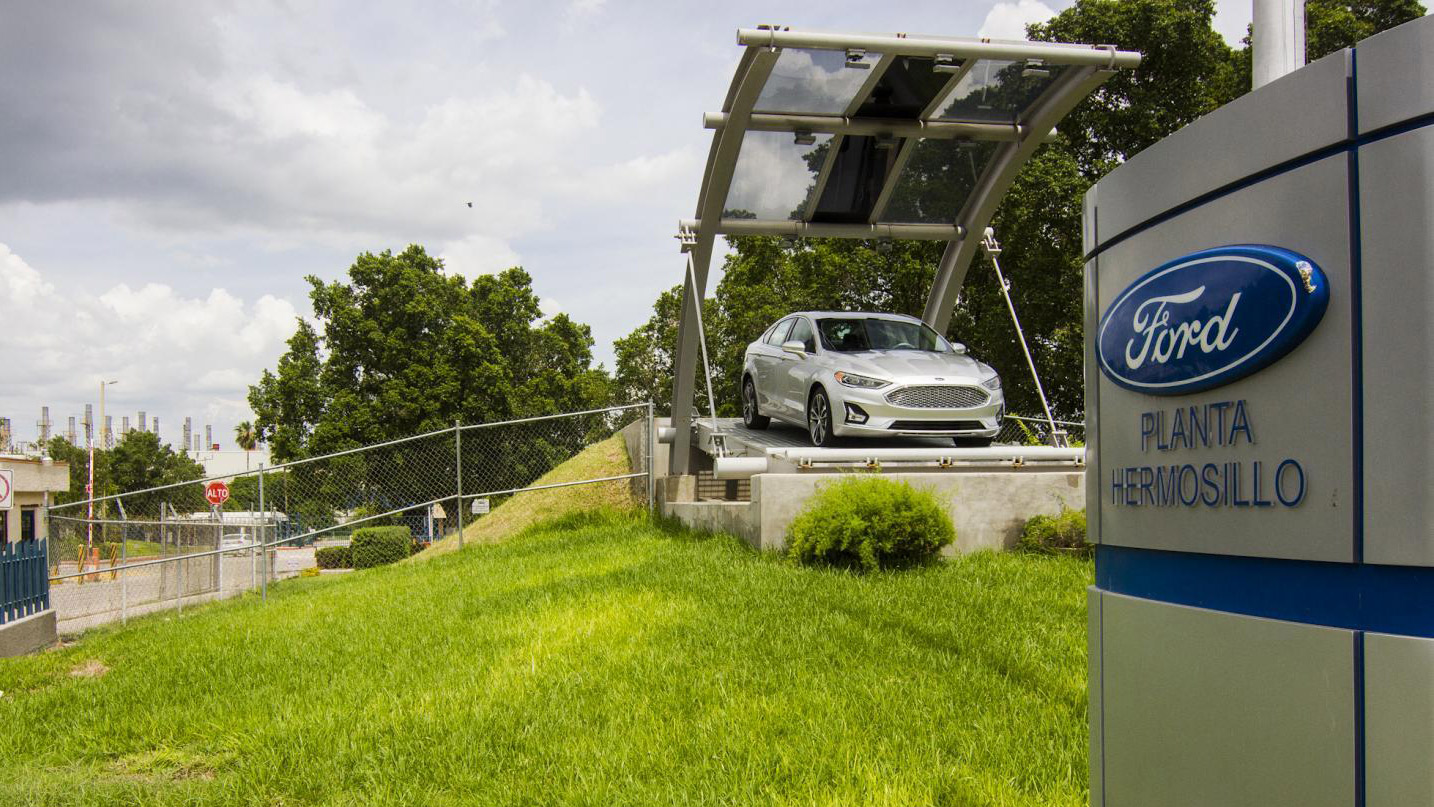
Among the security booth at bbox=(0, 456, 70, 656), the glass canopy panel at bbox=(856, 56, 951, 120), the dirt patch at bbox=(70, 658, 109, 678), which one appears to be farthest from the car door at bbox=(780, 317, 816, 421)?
the security booth at bbox=(0, 456, 70, 656)

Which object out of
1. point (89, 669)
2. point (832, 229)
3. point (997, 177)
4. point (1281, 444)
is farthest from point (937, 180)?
point (1281, 444)

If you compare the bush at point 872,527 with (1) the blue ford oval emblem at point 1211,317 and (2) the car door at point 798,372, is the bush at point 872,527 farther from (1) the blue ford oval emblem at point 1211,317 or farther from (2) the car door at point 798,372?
(1) the blue ford oval emblem at point 1211,317

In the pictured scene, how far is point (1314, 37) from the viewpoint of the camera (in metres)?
23.0

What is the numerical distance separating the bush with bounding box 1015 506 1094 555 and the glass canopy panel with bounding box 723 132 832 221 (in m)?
4.95

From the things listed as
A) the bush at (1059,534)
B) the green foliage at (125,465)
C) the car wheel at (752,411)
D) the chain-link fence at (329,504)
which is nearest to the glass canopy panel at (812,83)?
Result: the car wheel at (752,411)

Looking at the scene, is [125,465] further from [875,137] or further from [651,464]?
[875,137]

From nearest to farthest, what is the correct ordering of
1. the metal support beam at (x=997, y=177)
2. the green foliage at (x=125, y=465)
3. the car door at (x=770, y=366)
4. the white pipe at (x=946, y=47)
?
the white pipe at (x=946, y=47) < the metal support beam at (x=997, y=177) < the car door at (x=770, y=366) < the green foliage at (x=125, y=465)

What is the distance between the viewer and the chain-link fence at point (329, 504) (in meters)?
16.3

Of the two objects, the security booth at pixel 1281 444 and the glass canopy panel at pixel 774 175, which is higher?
the glass canopy panel at pixel 774 175

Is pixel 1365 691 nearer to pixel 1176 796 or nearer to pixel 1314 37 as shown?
pixel 1176 796

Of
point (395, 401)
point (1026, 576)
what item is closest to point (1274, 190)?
point (1026, 576)

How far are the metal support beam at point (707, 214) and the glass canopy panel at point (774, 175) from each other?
263 mm

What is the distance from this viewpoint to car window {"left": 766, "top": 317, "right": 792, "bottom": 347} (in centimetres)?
1376

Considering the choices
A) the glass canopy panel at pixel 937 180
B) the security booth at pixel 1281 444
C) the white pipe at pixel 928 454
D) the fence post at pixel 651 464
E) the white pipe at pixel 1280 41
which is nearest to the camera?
the security booth at pixel 1281 444
